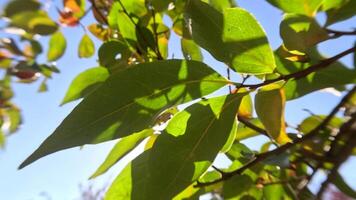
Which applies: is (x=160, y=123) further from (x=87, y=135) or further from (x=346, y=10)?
(x=346, y=10)

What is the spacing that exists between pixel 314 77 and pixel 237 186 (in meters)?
0.23

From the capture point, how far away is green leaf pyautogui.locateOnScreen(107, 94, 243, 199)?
0.57 metres

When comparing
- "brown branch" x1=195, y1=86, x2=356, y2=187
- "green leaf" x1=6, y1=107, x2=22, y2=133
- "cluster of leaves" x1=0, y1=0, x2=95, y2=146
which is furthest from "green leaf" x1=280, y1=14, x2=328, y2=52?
"green leaf" x1=6, y1=107, x2=22, y2=133

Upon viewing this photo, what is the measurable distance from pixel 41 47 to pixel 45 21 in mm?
113

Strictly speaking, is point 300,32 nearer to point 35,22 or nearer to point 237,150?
point 237,150

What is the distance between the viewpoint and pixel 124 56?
2.80 feet

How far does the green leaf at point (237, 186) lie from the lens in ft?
2.48

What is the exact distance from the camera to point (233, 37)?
22.9 inches

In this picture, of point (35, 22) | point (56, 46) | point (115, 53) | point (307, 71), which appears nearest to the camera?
point (307, 71)

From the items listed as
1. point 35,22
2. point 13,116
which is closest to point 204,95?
point 35,22

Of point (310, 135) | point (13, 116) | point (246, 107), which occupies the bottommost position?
point (13, 116)

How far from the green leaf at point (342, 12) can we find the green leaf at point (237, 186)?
293 millimetres

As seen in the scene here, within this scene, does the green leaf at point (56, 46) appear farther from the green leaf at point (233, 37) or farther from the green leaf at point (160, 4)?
the green leaf at point (233, 37)

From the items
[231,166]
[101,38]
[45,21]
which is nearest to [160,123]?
[231,166]
